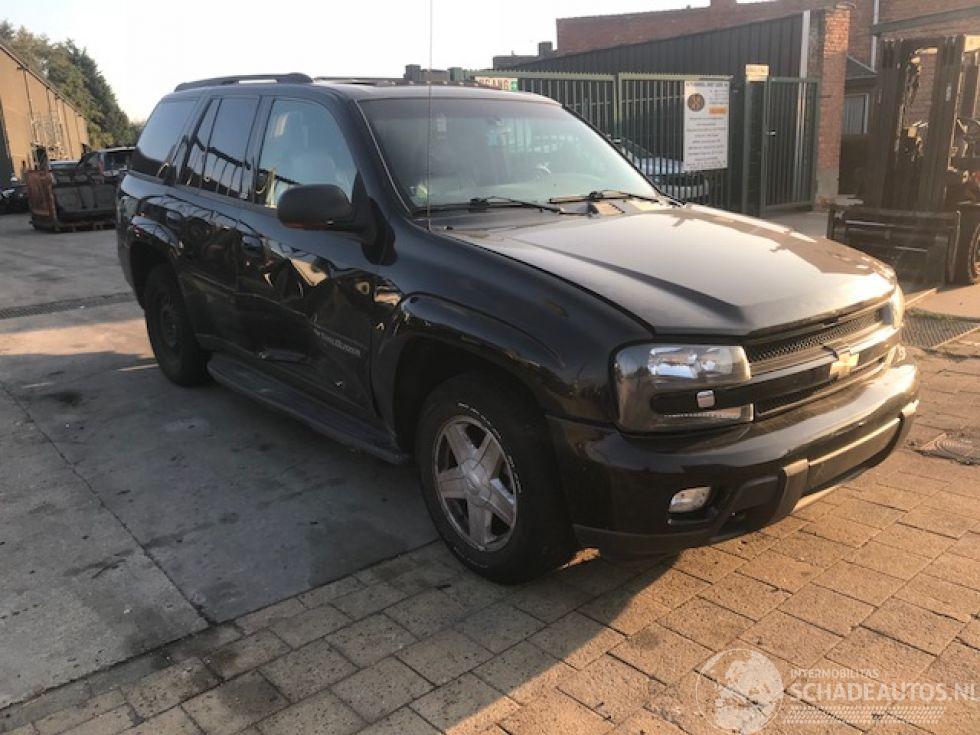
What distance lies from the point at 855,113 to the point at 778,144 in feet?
38.8

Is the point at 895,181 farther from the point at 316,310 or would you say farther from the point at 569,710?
the point at 569,710

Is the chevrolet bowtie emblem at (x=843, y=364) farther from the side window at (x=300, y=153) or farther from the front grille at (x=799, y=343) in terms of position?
the side window at (x=300, y=153)

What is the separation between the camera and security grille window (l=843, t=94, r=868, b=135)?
25.0 meters

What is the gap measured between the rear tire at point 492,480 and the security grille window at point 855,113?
25647mm

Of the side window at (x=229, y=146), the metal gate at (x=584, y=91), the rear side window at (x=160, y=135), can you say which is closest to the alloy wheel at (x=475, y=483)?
the side window at (x=229, y=146)

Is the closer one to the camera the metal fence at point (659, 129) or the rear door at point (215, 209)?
the rear door at point (215, 209)

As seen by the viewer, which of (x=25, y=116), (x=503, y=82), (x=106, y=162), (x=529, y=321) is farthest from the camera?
(x=25, y=116)

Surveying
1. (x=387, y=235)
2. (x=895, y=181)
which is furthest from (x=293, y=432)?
(x=895, y=181)

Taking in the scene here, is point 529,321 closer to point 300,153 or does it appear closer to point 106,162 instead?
point 300,153

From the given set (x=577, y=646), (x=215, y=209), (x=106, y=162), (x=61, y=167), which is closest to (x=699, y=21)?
(x=106, y=162)

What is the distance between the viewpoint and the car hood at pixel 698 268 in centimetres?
267

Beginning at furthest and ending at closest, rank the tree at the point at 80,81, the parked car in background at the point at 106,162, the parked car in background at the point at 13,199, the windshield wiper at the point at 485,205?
the tree at the point at 80,81, the parked car in background at the point at 13,199, the parked car in background at the point at 106,162, the windshield wiper at the point at 485,205

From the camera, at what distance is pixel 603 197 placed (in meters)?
3.99

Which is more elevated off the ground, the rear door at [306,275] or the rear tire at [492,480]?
the rear door at [306,275]
